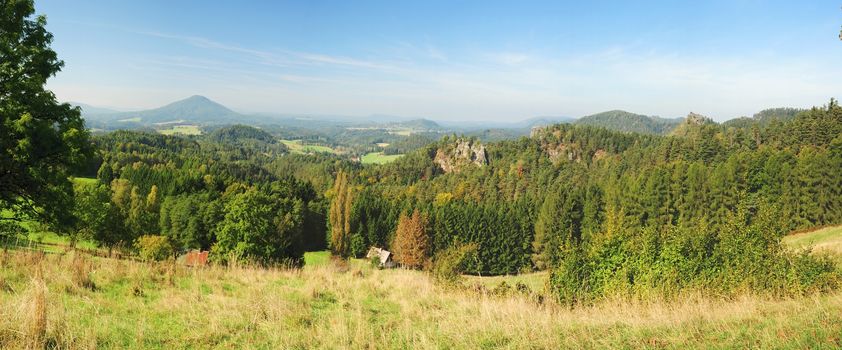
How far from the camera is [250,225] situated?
92.5 ft

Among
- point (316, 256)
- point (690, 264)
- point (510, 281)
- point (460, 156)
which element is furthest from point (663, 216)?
point (460, 156)

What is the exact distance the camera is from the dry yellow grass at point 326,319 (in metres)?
5.23

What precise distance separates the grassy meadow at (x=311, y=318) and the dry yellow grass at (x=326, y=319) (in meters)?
0.02

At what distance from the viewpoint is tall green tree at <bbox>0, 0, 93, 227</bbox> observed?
10.7 m

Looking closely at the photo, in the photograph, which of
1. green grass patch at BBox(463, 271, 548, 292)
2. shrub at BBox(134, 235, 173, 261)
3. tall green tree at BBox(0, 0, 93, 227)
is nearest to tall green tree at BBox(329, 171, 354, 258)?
shrub at BBox(134, 235, 173, 261)

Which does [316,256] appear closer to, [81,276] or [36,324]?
[81,276]

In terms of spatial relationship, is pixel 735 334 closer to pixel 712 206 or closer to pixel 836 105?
pixel 712 206

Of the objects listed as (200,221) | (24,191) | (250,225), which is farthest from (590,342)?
(200,221)

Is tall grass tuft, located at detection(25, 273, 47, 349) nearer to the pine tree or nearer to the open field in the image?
the open field

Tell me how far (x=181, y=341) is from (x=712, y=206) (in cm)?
6123

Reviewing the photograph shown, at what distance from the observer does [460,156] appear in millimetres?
158750

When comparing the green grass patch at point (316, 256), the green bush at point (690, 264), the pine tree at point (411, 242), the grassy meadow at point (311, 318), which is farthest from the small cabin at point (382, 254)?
the grassy meadow at point (311, 318)

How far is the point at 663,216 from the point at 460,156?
350ft

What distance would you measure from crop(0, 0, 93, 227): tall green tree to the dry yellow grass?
4136 millimetres
